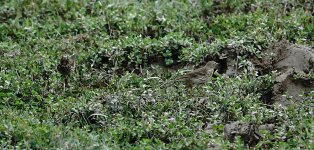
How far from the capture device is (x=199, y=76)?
6.41 m

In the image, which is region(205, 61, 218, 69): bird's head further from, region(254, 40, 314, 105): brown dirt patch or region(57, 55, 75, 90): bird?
region(57, 55, 75, 90): bird

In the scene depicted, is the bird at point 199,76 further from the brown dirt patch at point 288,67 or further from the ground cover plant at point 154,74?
the brown dirt patch at point 288,67

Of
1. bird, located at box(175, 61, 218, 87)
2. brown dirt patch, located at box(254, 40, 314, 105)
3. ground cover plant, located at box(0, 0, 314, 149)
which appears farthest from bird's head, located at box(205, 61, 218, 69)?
brown dirt patch, located at box(254, 40, 314, 105)

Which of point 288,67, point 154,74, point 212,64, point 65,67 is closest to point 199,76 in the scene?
point 212,64

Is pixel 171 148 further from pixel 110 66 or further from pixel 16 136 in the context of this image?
pixel 110 66

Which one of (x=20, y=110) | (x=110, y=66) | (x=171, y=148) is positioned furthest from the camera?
(x=110, y=66)

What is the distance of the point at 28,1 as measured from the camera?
8.43m

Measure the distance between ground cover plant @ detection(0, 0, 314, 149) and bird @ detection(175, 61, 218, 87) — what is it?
71mm

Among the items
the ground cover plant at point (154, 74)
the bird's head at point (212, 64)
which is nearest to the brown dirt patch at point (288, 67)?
the ground cover plant at point (154, 74)

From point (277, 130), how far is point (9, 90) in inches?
94.9

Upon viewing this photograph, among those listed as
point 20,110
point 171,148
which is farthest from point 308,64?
point 20,110

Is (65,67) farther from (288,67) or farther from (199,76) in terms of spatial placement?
(288,67)

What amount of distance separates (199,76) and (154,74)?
538 millimetres

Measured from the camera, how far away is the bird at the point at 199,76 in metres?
6.34
